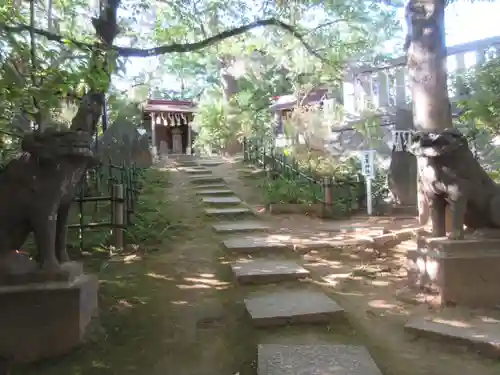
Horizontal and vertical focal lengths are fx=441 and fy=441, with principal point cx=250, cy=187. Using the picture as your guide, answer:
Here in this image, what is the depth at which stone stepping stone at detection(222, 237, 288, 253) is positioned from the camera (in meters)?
5.97

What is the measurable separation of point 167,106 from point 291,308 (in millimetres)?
21874

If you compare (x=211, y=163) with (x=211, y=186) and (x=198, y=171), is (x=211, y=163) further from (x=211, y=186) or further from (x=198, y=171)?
(x=211, y=186)

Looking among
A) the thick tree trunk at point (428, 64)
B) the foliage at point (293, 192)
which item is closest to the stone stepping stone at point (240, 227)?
the foliage at point (293, 192)

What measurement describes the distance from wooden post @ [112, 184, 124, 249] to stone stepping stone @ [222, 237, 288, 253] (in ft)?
4.80

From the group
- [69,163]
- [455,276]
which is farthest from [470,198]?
[69,163]

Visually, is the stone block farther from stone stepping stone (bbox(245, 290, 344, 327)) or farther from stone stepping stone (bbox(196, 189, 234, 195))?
stone stepping stone (bbox(196, 189, 234, 195))

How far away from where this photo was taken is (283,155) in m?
12.2

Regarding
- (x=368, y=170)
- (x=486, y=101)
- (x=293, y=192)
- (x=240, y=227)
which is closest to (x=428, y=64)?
(x=486, y=101)

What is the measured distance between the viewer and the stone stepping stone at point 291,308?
12.4ft

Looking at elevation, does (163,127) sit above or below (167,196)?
above

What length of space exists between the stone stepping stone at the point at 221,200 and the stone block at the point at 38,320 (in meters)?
6.17

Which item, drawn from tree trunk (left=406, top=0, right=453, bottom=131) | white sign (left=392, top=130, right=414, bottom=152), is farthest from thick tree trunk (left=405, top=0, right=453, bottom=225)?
white sign (left=392, top=130, right=414, bottom=152)

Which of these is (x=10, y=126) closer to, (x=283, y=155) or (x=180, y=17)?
(x=180, y=17)

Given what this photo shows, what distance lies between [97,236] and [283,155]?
21.8 ft
